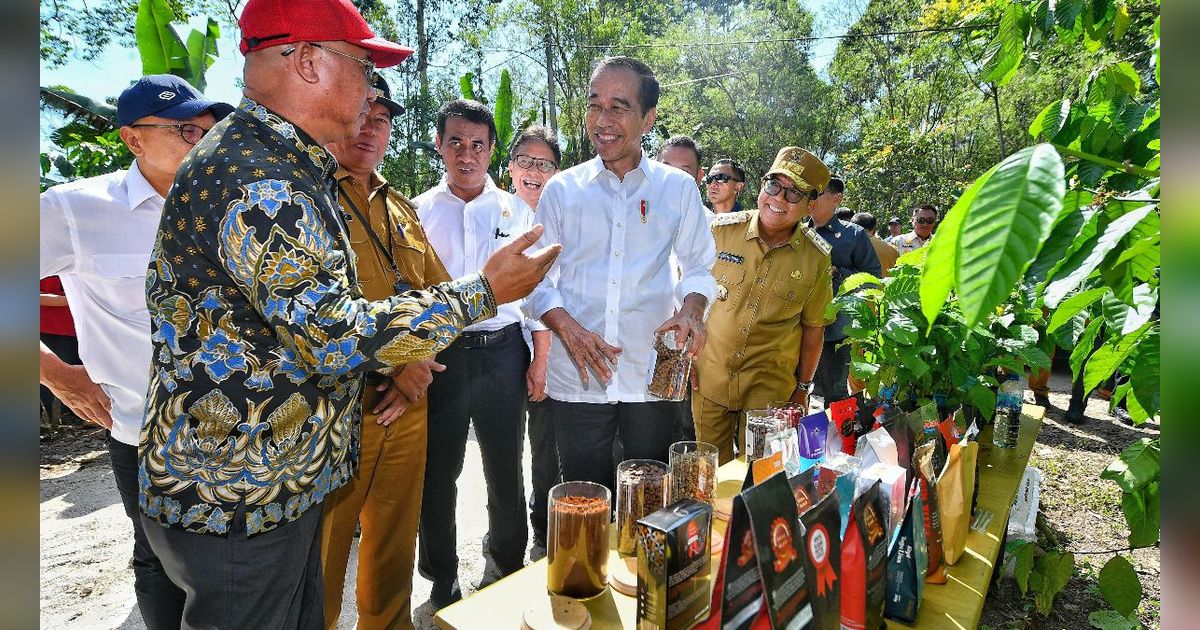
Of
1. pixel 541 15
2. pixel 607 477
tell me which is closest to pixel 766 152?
pixel 541 15

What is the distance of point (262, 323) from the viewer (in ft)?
4.28

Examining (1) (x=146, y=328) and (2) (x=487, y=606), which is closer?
(2) (x=487, y=606)

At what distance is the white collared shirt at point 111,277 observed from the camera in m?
2.01

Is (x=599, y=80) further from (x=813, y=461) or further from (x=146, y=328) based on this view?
(x=146, y=328)

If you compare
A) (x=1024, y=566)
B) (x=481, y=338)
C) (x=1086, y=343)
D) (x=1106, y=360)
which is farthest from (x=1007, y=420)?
(x=481, y=338)

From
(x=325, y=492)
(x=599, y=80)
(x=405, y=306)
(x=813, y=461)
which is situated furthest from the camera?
(x=599, y=80)

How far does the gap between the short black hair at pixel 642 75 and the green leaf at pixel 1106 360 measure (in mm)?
1695

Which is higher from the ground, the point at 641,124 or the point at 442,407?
the point at 641,124

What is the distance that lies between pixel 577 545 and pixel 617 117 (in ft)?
5.45

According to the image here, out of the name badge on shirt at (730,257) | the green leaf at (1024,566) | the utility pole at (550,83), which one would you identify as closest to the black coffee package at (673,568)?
the green leaf at (1024,566)

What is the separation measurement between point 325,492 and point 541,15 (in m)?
23.3

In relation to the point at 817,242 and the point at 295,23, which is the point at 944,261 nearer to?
the point at 295,23

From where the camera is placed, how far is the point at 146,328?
2057 millimetres

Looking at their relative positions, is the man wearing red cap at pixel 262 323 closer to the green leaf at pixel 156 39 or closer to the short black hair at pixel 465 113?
the short black hair at pixel 465 113
